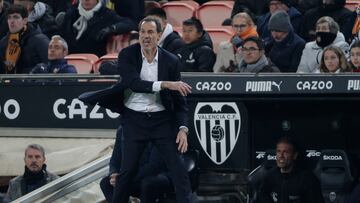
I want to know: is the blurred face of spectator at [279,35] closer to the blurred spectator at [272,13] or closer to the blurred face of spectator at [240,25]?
the blurred spectator at [272,13]

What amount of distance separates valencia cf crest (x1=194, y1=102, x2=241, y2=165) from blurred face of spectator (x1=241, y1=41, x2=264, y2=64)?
2023 millimetres

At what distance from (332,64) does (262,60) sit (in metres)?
0.91

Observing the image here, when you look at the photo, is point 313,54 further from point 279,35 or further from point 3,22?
point 3,22

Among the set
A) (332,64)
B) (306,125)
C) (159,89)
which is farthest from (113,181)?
(332,64)

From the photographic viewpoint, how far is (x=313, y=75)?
11.2 meters

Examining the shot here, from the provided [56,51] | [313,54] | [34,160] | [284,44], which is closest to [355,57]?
[313,54]

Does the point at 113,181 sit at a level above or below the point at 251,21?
below

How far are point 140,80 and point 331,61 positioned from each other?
8.80 ft

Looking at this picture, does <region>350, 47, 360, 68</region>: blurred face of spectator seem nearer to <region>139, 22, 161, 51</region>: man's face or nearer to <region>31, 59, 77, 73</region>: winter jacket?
<region>139, 22, 161, 51</region>: man's face

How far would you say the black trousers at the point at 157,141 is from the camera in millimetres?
11125

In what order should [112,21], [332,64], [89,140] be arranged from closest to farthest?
[332,64]
[89,140]
[112,21]

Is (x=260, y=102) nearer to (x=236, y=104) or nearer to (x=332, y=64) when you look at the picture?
(x=236, y=104)

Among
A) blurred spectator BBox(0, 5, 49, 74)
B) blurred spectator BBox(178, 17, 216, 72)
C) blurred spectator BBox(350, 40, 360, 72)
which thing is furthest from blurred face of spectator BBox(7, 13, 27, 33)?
blurred spectator BBox(350, 40, 360, 72)

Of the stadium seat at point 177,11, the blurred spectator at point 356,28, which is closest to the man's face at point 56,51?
the stadium seat at point 177,11
